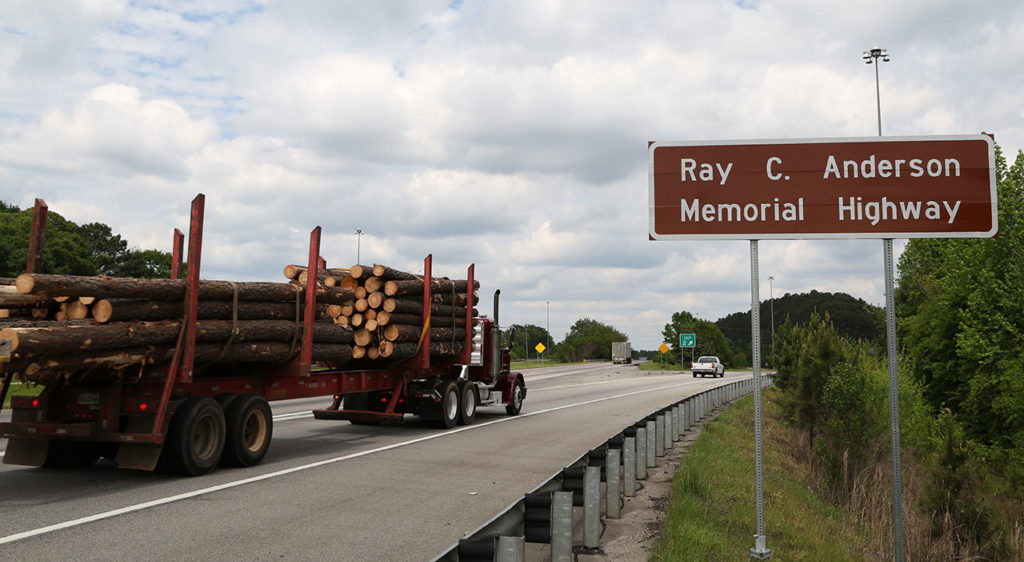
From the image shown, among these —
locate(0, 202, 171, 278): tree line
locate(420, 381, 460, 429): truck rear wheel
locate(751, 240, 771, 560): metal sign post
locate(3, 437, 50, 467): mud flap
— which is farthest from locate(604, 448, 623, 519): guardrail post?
locate(0, 202, 171, 278): tree line

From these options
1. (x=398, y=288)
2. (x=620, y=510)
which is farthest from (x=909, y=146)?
(x=398, y=288)

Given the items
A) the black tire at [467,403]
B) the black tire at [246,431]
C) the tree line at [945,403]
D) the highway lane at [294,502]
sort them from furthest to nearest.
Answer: the black tire at [467,403] < the tree line at [945,403] < the black tire at [246,431] < the highway lane at [294,502]

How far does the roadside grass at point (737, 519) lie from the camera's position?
6285 millimetres

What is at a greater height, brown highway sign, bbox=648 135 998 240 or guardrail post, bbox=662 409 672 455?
brown highway sign, bbox=648 135 998 240

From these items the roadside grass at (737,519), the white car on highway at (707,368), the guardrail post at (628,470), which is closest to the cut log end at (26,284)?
the guardrail post at (628,470)

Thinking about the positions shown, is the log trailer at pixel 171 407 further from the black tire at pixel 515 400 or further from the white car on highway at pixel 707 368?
the white car on highway at pixel 707 368

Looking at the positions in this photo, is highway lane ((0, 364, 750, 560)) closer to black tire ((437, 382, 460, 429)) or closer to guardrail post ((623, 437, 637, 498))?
guardrail post ((623, 437, 637, 498))

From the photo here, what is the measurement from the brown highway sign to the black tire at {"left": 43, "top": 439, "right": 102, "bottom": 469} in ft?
25.5

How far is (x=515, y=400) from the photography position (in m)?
19.2

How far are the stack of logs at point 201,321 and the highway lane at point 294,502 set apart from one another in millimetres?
1421

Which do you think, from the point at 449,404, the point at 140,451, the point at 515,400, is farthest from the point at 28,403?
the point at 515,400

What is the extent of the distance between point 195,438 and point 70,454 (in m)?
1.64

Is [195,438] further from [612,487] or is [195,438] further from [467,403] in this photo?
[467,403]

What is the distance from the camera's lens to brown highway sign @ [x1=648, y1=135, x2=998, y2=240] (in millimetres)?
5867
